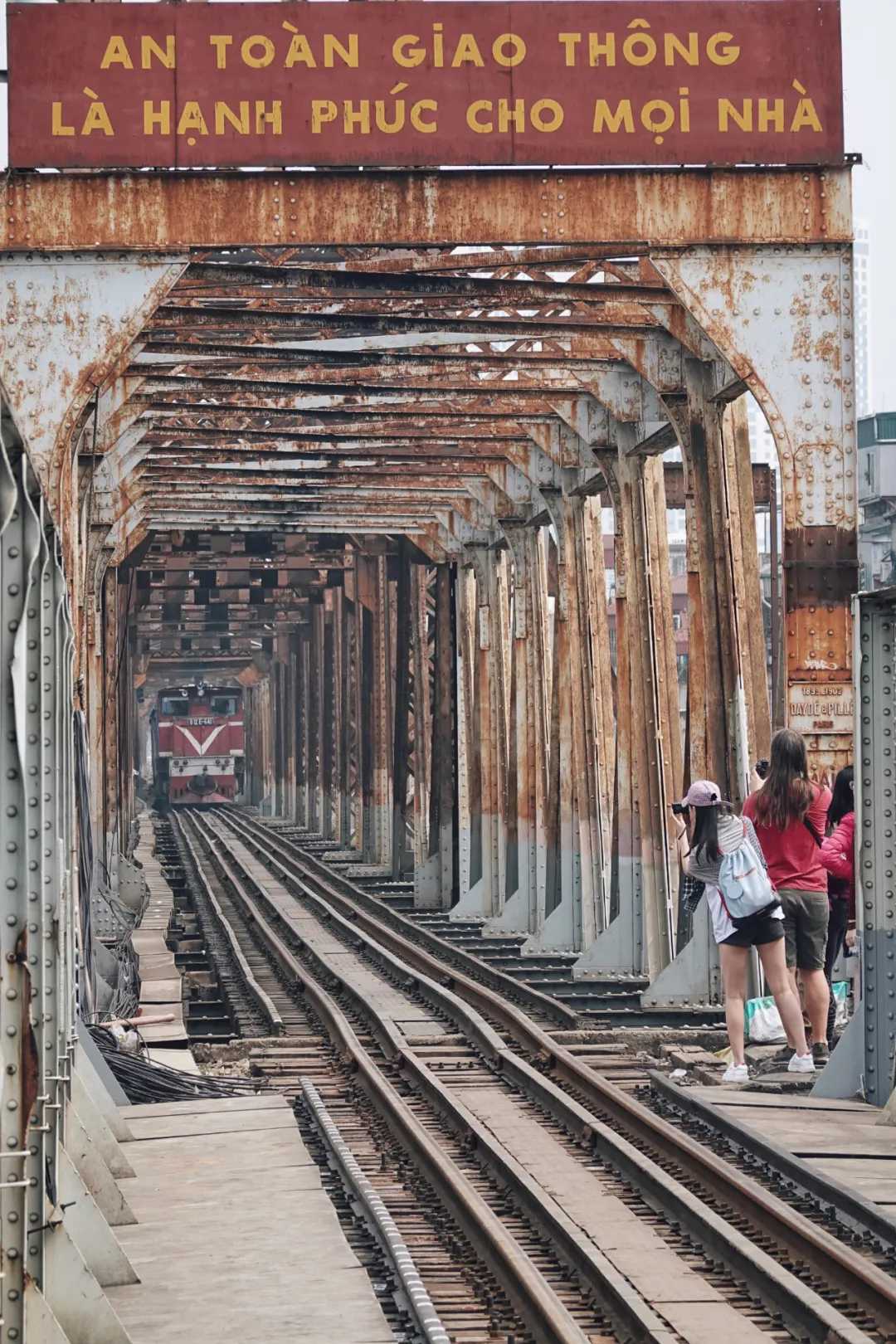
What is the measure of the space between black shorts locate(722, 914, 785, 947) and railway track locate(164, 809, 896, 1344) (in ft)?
3.46

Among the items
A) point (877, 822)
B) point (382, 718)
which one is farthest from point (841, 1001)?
point (382, 718)

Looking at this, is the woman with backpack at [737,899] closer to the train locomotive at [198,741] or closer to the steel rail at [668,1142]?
the steel rail at [668,1142]

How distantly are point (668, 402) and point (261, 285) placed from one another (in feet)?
10.2

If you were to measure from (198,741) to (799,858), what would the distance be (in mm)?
62725

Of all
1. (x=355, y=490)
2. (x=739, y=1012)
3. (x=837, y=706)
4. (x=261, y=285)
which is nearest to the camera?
(x=739, y=1012)

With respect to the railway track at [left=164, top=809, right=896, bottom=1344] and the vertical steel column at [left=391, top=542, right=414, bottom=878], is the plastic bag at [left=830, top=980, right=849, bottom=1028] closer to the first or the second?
the railway track at [left=164, top=809, right=896, bottom=1344]

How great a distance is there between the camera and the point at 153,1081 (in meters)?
12.9

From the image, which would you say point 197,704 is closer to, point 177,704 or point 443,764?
point 177,704

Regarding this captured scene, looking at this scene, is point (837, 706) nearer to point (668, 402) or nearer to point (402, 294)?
point (668, 402)

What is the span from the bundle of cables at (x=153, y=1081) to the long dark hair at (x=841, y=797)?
12.4ft

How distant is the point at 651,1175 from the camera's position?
9.66m

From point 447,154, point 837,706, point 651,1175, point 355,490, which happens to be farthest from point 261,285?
point 355,490

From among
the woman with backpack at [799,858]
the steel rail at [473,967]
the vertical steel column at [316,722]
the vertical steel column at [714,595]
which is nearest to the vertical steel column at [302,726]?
the vertical steel column at [316,722]

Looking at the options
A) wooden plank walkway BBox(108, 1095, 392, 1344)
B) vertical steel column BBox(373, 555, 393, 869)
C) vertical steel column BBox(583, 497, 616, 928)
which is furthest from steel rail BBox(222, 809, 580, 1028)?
vertical steel column BBox(373, 555, 393, 869)
